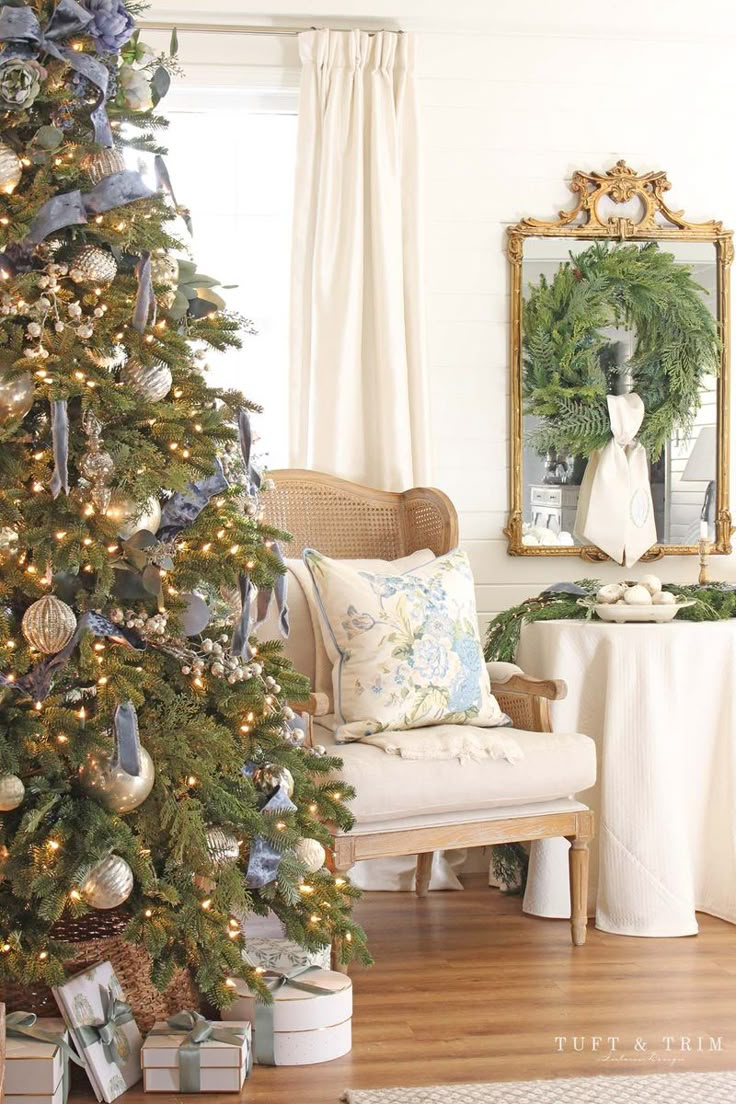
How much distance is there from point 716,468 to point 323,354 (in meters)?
1.33

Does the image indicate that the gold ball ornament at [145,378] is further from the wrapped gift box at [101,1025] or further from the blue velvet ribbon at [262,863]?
the wrapped gift box at [101,1025]

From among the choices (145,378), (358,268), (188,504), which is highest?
(358,268)

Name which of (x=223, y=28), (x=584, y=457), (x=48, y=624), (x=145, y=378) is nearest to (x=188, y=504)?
(x=145, y=378)

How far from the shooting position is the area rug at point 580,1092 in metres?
2.08

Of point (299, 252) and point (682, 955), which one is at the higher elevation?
point (299, 252)

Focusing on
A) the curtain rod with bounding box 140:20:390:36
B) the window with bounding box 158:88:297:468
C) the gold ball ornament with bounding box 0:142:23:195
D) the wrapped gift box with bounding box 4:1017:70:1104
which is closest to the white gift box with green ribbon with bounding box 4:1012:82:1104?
the wrapped gift box with bounding box 4:1017:70:1104

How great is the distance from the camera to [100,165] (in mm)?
2258

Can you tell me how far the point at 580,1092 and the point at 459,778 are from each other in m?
0.86

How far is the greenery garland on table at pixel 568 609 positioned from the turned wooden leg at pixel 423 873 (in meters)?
0.60

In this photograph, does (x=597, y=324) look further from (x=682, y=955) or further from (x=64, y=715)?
(x=64, y=715)

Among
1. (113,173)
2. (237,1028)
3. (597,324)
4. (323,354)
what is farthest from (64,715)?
(597,324)

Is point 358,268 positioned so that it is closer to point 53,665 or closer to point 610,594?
point 610,594

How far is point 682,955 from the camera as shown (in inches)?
116

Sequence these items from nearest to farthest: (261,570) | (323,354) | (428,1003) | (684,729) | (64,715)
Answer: (64,715) → (261,570) → (428,1003) → (684,729) → (323,354)
